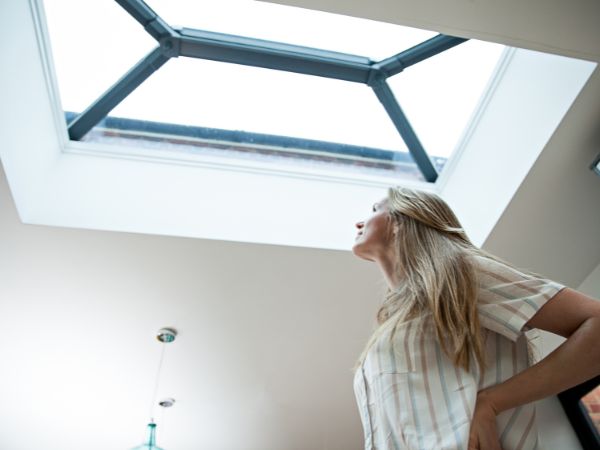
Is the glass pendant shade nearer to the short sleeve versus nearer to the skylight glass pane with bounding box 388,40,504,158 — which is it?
the short sleeve

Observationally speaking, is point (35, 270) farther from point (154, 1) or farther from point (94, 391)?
point (154, 1)

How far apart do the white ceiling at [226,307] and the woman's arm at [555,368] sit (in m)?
1.16

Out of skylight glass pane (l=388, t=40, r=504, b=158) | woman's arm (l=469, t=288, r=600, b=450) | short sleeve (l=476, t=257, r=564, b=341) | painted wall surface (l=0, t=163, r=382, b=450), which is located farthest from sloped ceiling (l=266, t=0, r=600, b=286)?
woman's arm (l=469, t=288, r=600, b=450)

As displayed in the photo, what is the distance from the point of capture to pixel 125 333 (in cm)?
286

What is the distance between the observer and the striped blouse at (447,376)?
1.04 meters

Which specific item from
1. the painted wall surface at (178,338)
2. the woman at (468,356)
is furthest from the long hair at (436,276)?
the painted wall surface at (178,338)

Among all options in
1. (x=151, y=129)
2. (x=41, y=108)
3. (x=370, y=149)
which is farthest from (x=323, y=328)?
(x=41, y=108)

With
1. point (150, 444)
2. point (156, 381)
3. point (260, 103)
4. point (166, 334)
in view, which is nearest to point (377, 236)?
point (260, 103)

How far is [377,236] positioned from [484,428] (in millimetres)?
709

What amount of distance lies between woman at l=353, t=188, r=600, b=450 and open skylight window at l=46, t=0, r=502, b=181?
173cm

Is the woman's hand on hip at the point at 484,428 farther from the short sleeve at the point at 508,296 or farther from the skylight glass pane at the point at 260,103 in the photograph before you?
the skylight glass pane at the point at 260,103

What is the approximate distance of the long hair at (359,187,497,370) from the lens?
1.10 m

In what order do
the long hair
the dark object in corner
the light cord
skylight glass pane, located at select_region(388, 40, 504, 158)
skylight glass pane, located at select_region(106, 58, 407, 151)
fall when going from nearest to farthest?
the dark object in corner
the long hair
skylight glass pane, located at select_region(388, 40, 504, 158)
skylight glass pane, located at select_region(106, 58, 407, 151)
the light cord

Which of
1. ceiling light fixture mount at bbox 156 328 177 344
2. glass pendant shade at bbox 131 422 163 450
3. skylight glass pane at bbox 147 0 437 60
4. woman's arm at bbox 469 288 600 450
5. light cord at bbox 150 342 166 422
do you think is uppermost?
skylight glass pane at bbox 147 0 437 60
